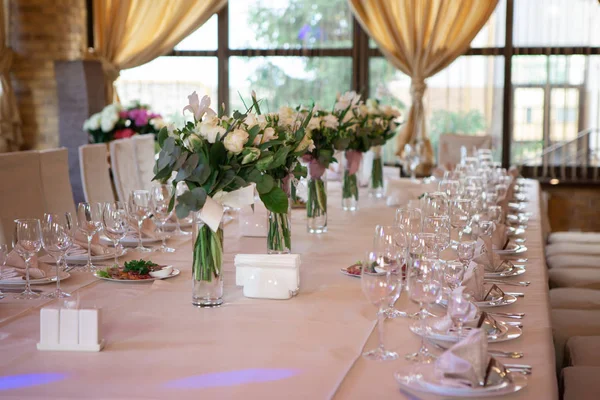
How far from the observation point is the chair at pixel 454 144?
6973 mm

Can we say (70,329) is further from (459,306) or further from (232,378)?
(459,306)

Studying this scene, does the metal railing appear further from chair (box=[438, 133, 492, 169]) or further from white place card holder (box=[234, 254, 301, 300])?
white place card holder (box=[234, 254, 301, 300])

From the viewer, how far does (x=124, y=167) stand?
5.26 metres

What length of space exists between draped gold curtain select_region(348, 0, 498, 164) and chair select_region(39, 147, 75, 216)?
12.5 feet

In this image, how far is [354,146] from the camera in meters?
4.00

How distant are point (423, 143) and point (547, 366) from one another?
18.6 feet

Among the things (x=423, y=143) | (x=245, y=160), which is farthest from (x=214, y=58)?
(x=245, y=160)

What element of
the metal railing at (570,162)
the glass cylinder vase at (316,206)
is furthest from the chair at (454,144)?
the glass cylinder vase at (316,206)

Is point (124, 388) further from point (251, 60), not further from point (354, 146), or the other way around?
point (251, 60)

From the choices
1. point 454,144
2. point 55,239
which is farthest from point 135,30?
point 55,239

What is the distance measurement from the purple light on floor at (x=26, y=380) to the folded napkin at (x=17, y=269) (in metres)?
0.77

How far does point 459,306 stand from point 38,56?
244 inches

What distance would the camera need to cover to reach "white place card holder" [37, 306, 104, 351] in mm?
1761

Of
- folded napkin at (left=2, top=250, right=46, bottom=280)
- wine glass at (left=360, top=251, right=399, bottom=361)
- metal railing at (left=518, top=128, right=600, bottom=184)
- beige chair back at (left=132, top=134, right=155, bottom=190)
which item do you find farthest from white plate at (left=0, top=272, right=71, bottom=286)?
metal railing at (left=518, top=128, right=600, bottom=184)
